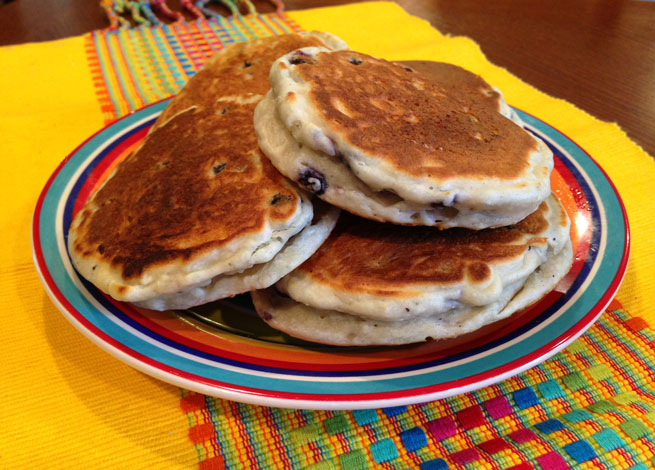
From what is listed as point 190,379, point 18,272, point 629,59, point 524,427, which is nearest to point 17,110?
point 18,272

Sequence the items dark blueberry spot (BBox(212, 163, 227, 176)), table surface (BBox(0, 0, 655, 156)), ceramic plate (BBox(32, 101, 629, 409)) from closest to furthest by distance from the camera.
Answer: ceramic plate (BBox(32, 101, 629, 409)), dark blueberry spot (BBox(212, 163, 227, 176)), table surface (BBox(0, 0, 655, 156))

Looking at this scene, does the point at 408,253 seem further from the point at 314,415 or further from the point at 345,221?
the point at 314,415

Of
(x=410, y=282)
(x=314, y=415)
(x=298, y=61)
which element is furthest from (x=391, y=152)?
(x=314, y=415)

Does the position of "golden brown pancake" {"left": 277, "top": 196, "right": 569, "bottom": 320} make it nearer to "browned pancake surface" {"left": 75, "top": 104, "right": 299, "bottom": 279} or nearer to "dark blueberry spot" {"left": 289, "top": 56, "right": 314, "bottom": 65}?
"browned pancake surface" {"left": 75, "top": 104, "right": 299, "bottom": 279}

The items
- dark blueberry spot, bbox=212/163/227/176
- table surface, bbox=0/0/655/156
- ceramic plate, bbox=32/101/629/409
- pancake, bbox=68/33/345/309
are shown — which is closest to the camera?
ceramic plate, bbox=32/101/629/409

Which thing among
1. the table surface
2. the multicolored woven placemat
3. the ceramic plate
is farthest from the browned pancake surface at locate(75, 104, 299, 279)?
the table surface

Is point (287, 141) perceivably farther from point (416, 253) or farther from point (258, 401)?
point (258, 401)
